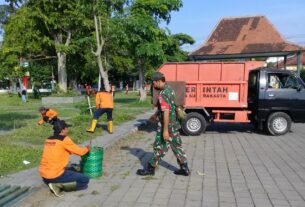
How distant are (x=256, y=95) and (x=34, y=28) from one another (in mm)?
26862

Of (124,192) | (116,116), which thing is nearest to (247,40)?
(116,116)

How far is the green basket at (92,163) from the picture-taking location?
721 centimetres

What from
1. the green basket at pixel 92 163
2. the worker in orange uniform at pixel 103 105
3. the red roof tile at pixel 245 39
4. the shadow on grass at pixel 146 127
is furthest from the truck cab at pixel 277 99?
the red roof tile at pixel 245 39

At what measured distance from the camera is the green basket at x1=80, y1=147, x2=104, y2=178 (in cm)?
721

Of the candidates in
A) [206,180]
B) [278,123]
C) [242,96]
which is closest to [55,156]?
[206,180]

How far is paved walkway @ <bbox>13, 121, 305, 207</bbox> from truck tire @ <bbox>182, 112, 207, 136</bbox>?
1.93 m

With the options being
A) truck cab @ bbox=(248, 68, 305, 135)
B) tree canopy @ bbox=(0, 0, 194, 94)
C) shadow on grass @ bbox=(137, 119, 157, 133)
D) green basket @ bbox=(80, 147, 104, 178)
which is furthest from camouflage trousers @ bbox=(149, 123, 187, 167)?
tree canopy @ bbox=(0, 0, 194, 94)

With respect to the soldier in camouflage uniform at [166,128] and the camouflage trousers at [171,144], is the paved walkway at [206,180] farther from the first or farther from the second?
the camouflage trousers at [171,144]

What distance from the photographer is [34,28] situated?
118 feet

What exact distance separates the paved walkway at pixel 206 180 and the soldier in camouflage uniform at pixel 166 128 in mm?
215

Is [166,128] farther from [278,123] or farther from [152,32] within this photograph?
[152,32]

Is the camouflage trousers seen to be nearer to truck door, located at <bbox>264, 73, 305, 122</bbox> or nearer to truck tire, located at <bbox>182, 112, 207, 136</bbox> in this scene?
truck tire, located at <bbox>182, 112, 207, 136</bbox>

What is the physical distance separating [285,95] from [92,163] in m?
8.08

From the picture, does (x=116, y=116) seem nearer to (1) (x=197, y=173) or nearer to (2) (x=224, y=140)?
(2) (x=224, y=140)
